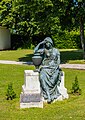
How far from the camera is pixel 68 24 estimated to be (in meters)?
23.8

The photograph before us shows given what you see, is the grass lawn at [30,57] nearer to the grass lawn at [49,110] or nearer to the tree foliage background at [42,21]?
the tree foliage background at [42,21]

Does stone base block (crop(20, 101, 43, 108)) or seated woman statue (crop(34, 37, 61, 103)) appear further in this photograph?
seated woman statue (crop(34, 37, 61, 103))

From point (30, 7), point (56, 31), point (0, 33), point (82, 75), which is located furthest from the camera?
point (0, 33)

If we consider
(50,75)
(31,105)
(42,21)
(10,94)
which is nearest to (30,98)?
(31,105)

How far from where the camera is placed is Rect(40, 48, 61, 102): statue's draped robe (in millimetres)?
9633

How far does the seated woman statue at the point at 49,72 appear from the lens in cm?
963

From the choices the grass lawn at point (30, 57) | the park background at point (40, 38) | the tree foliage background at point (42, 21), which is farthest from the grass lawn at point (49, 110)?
the grass lawn at point (30, 57)

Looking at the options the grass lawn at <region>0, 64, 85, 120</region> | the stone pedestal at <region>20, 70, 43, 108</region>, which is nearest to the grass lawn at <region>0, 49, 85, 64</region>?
the grass lawn at <region>0, 64, 85, 120</region>

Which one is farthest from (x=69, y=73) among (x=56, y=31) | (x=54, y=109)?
(x=56, y=31)

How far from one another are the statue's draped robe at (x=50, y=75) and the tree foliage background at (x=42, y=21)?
34.3ft

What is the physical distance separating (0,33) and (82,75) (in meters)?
23.8

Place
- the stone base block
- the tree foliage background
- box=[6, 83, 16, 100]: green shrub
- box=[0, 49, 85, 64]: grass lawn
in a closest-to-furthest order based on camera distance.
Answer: the stone base block < box=[6, 83, 16, 100]: green shrub < the tree foliage background < box=[0, 49, 85, 64]: grass lawn

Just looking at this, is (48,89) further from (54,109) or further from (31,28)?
(31,28)

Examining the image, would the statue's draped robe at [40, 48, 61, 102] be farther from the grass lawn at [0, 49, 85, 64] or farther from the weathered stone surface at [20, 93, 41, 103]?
the grass lawn at [0, 49, 85, 64]
